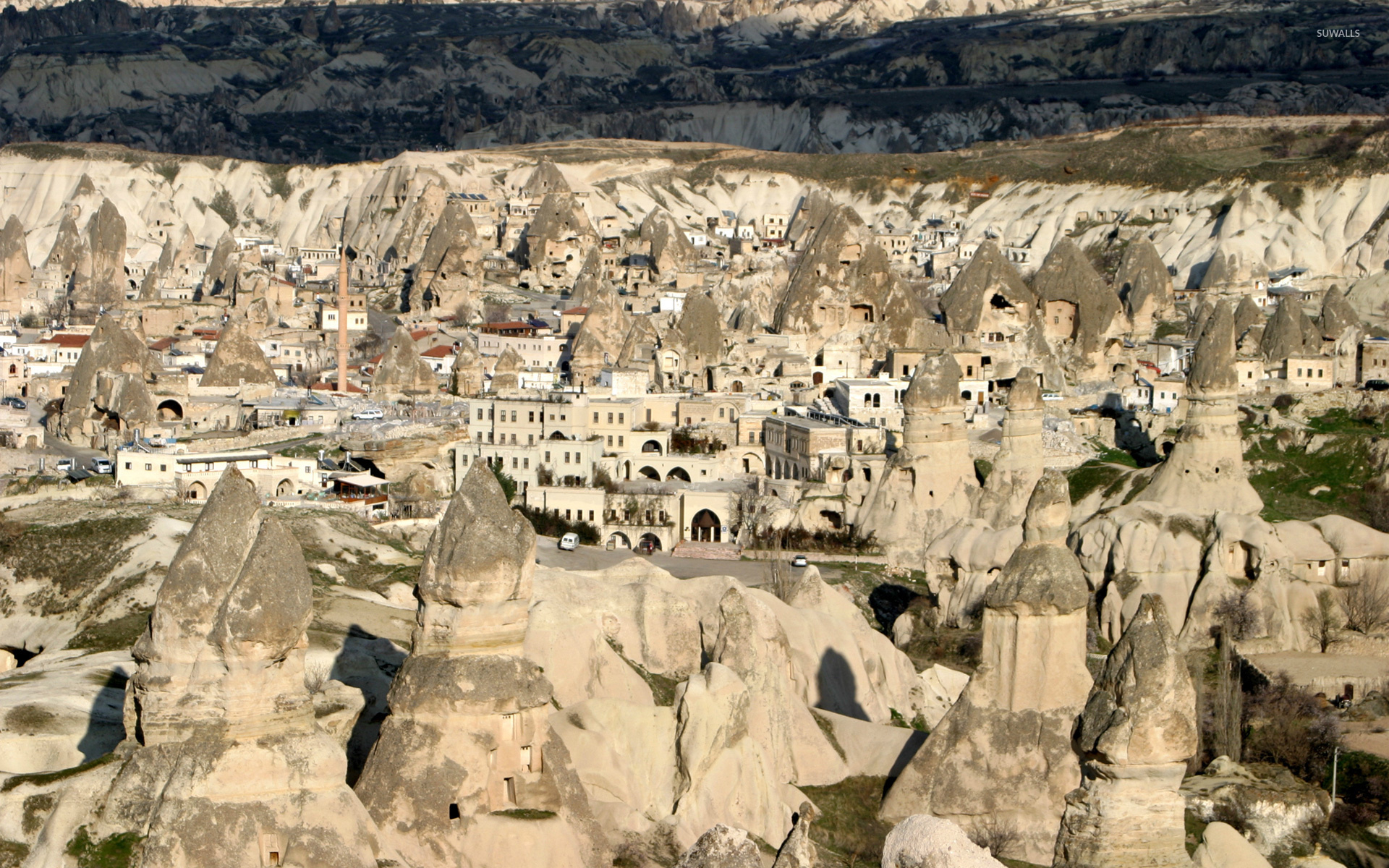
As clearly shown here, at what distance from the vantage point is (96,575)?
39.7 metres

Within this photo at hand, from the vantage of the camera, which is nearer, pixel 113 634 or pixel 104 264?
pixel 113 634

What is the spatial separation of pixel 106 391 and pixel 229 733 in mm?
52318

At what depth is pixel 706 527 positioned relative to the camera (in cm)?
5703

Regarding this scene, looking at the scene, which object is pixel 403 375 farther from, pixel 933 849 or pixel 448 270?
pixel 933 849

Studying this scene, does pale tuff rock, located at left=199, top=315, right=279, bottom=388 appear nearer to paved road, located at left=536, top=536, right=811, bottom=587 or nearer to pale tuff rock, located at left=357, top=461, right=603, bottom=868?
paved road, located at left=536, top=536, right=811, bottom=587

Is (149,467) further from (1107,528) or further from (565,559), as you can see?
(1107,528)

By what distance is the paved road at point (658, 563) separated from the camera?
48344mm

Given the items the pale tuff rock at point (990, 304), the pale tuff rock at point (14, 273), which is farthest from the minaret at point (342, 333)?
the pale tuff rock at point (14, 273)

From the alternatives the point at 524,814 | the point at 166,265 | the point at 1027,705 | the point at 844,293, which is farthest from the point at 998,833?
the point at 166,265

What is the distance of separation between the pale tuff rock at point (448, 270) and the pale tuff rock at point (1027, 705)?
7531 centimetres

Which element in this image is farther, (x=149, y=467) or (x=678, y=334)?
(x=678, y=334)

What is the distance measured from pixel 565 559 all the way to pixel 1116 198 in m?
68.3

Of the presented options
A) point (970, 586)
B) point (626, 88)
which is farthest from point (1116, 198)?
point (626, 88)

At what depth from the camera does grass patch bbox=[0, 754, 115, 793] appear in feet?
65.6
